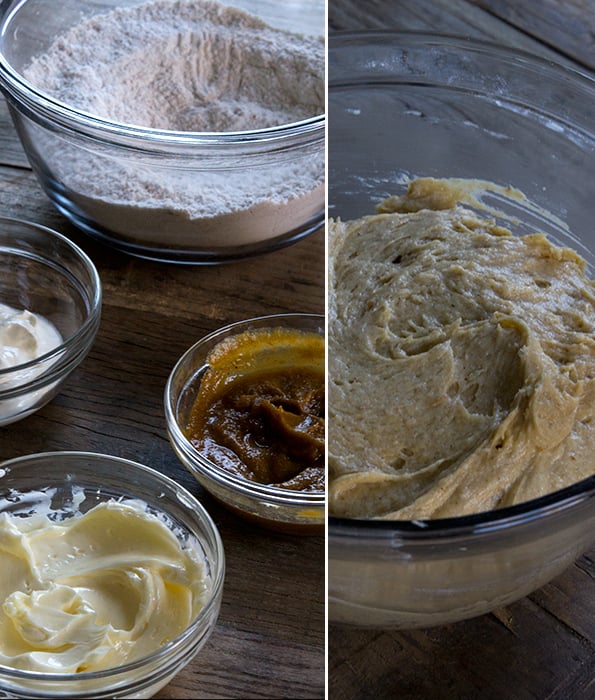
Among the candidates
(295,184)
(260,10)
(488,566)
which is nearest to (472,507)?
(488,566)

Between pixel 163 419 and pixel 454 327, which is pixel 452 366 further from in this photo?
pixel 163 419

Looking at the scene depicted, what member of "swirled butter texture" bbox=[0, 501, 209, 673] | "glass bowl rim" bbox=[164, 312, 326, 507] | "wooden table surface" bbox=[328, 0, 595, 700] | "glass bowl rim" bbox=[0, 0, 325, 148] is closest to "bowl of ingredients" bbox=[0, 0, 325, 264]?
"glass bowl rim" bbox=[0, 0, 325, 148]

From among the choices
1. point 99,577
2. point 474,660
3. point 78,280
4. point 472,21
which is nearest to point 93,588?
point 99,577

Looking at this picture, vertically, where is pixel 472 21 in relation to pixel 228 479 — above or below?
above

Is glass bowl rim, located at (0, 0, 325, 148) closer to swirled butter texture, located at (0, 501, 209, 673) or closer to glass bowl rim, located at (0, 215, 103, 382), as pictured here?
glass bowl rim, located at (0, 215, 103, 382)

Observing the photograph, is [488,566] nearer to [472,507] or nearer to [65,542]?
[472,507]

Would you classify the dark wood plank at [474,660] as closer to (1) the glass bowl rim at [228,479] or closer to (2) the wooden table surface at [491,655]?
(2) the wooden table surface at [491,655]

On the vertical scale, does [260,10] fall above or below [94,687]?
above
